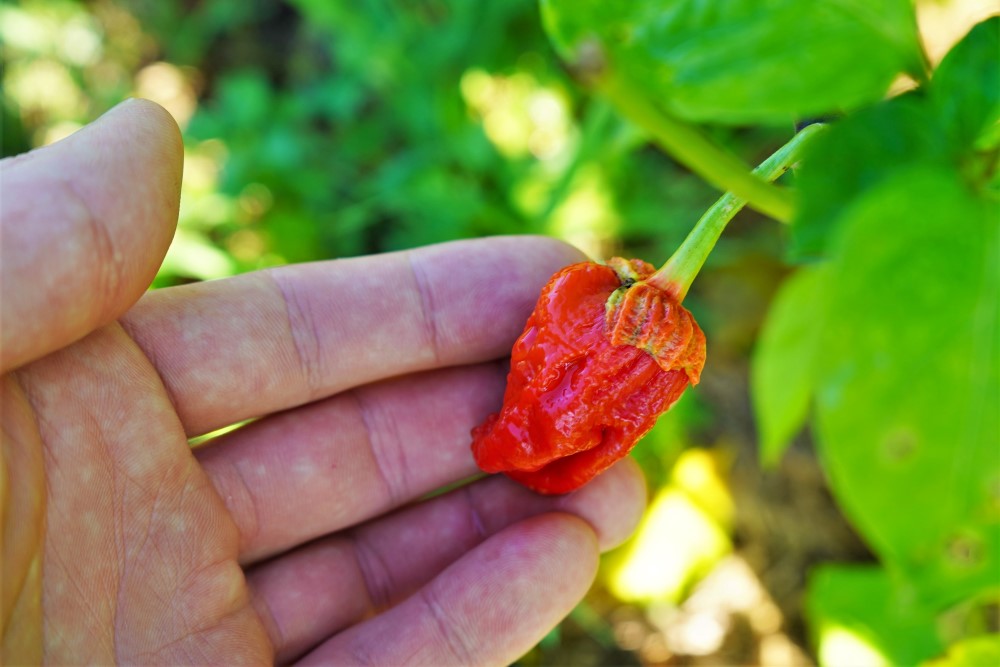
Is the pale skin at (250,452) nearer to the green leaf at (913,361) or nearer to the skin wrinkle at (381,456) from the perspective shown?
the skin wrinkle at (381,456)

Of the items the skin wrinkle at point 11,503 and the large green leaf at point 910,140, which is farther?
the skin wrinkle at point 11,503

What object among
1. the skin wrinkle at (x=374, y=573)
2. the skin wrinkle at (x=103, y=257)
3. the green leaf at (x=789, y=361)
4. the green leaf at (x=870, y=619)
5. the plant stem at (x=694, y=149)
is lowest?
the green leaf at (x=870, y=619)

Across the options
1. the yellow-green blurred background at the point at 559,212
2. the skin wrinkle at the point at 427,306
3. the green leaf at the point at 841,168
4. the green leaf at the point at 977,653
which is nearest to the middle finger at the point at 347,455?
the skin wrinkle at the point at 427,306

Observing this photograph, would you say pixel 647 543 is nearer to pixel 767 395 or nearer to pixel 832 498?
pixel 832 498

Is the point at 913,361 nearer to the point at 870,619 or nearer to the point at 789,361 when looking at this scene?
the point at 789,361

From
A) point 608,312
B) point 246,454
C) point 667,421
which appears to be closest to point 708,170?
point 608,312

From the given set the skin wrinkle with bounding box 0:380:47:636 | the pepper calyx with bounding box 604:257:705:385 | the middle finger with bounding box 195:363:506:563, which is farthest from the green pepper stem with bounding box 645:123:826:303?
the skin wrinkle with bounding box 0:380:47:636

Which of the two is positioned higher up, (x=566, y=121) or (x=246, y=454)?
(x=566, y=121)

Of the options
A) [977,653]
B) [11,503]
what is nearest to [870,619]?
[977,653]
